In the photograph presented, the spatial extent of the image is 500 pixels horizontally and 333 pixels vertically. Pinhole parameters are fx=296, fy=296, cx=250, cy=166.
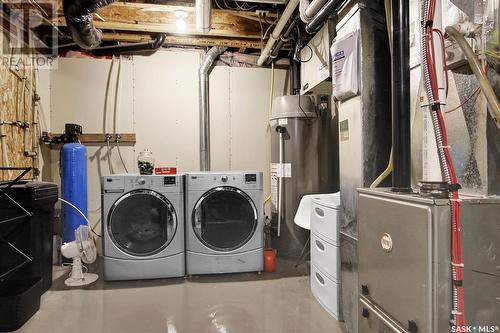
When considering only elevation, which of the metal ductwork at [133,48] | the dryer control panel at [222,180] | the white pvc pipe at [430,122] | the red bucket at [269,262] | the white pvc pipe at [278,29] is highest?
the metal ductwork at [133,48]

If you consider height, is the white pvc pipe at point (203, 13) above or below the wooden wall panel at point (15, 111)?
above

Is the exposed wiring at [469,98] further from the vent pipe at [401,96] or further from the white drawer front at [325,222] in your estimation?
the white drawer front at [325,222]

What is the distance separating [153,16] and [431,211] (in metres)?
3.24

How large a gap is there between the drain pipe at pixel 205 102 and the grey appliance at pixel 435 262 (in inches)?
109

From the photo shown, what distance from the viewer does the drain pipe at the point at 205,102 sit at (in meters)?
3.66

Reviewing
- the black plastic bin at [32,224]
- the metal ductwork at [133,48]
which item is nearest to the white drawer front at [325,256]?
the black plastic bin at [32,224]

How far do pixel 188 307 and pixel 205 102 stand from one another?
2.36 m

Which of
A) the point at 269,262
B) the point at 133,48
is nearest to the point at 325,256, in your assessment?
the point at 269,262

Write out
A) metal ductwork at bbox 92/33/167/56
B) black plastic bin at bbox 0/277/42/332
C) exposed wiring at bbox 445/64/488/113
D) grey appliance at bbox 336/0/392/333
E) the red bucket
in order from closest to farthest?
1. exposed wiring at bbox 445/64/488/113
2. grey appliance at bbox 336/0/392/333
3. black plastic bin at bbox 0/277/42/332
4. the red bucket
5. metal ductwork at bbox 92/33/167/56

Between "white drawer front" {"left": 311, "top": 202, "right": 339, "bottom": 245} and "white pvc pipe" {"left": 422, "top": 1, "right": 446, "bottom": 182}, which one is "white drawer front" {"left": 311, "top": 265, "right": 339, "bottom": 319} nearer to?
"white drawer front" {"left": 311, "top": 202, "right": 339, "bottom": 245}

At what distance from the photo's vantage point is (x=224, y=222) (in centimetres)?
285

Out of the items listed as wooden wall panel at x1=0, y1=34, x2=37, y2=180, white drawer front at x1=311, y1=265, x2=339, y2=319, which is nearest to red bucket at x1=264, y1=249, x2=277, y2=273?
white drawer front at x1=311, y1=265, x2=339, y2=319

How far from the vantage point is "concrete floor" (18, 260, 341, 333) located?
6.42 feet

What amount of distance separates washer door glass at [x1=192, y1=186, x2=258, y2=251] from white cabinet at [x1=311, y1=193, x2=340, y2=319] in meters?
0.74
